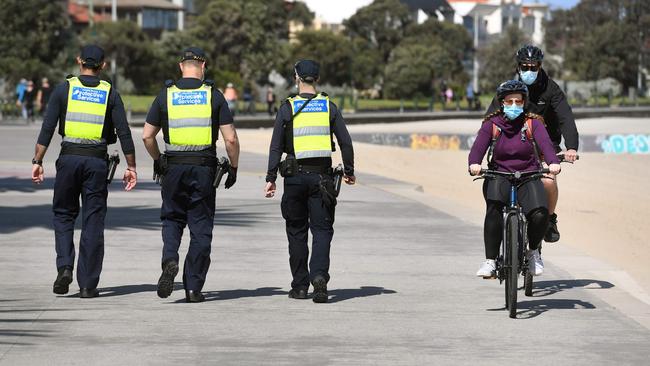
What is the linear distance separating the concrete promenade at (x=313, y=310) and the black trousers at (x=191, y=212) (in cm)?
30

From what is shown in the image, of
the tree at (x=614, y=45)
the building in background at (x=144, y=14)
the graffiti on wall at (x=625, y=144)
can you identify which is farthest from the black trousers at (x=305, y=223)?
the building in background at (x=144, y=14)

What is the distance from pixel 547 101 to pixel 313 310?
298 cm

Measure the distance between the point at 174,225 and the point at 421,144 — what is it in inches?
1549

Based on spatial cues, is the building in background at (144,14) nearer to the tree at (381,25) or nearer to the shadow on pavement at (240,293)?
the tree at (381,25)

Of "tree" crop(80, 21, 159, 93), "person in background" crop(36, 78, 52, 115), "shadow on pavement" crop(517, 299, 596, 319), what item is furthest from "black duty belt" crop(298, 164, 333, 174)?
"tree" crop(80, 21, 159, 93)

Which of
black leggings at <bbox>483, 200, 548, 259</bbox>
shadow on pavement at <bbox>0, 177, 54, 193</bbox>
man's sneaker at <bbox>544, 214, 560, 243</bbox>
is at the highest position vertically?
black leggings at <bbox>483, 200, 548, 259</bbox>

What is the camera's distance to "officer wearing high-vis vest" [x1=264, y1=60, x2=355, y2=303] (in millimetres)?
11664

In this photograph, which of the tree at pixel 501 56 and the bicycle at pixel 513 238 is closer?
the bicycle at pixel 513 238

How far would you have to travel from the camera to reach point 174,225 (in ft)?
37.7

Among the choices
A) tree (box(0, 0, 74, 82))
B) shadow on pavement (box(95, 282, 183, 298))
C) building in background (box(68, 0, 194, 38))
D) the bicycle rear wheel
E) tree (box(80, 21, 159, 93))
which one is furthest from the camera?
building in background (box(68, 0, 194, 38))

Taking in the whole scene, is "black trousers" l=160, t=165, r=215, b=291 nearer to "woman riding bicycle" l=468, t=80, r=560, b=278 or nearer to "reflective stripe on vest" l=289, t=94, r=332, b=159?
"reflective stripe on vest" l=289, t=94, r=332, b=159

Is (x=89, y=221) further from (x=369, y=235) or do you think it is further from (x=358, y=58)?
(x=358, y=58)

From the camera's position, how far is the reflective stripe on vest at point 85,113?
1164cm

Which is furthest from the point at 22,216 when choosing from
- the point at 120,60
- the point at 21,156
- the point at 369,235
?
the point at 120,60
